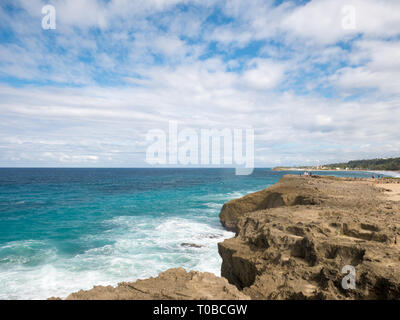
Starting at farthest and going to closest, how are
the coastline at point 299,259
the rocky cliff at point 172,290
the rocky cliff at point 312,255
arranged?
the rocky cliff at point 312,255 → the coastline at point 299,259 → the rocky cliff at point 172,290

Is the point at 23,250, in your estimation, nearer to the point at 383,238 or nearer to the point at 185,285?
the point at 185,285

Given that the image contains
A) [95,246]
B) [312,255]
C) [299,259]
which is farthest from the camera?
[95,246]

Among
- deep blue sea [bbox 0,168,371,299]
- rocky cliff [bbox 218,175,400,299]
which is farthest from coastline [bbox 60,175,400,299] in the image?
deep blue sea [bbox 0,168,371,299]

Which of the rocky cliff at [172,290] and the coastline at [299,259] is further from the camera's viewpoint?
the coastline at [299,259]

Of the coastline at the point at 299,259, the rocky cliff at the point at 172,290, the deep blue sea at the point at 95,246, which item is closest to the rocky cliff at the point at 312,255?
the coastline at the point at 299,259

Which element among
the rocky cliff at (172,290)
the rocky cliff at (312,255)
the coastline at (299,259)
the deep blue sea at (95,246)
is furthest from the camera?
the deep blue sea at (95,246)

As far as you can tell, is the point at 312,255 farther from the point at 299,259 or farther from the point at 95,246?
the point at 95,246

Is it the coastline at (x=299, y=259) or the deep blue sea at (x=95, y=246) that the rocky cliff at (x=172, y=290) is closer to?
the coastline at (x=299, y=259)

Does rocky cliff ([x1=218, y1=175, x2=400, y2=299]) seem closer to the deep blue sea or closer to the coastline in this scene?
the coastline

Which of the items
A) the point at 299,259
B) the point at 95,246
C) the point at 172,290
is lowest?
the point at 95,246

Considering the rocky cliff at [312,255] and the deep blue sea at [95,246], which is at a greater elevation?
the rocky cliff at [312,255]

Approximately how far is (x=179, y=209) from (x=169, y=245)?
11891 millimetres

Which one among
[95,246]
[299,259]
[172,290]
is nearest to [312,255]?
[299,259]
